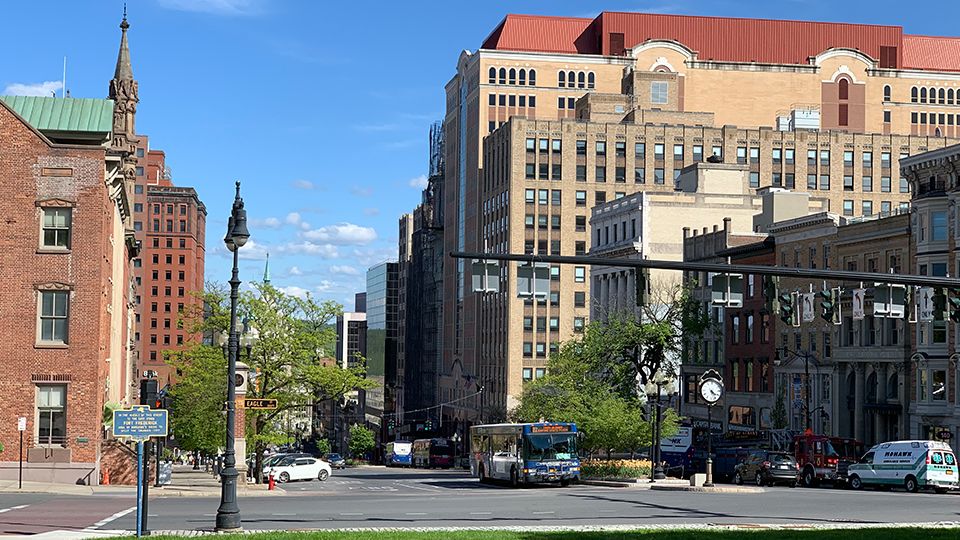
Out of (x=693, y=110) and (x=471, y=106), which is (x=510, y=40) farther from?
(x=693, y=110)

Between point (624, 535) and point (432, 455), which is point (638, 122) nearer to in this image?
point (432, 455)

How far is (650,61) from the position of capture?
169 meters

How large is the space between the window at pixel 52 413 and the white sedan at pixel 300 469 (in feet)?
75.6

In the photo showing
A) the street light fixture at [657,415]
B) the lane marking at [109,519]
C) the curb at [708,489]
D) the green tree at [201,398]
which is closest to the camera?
the lane marking at [109,519]

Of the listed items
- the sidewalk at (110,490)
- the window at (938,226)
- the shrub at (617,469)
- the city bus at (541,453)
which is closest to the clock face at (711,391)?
the shrub at (617,469)

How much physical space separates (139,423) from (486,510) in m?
13.5

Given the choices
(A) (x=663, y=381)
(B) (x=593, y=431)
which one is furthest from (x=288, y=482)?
(A) (x=663, y=381)

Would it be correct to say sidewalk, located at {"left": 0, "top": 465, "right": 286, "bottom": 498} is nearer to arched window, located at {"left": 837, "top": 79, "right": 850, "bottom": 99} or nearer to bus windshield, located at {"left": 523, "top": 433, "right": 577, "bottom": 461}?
bus windshield, located at {"left": 523, "top": 433, "right": 577, "bottom": 461}

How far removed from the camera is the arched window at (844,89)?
17462 cm

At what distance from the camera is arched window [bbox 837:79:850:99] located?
175 m

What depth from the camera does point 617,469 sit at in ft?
216

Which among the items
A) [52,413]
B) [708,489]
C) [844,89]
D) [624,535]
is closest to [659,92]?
[844,89]

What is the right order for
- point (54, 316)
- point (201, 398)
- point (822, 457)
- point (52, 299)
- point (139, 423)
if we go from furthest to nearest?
point (201, 398), point (822, 457), point (52, 299), point (54, 316), point (139, 423)

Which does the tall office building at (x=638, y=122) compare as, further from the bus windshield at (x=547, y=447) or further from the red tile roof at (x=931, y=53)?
the bus windshield at (x=547, y=447)
